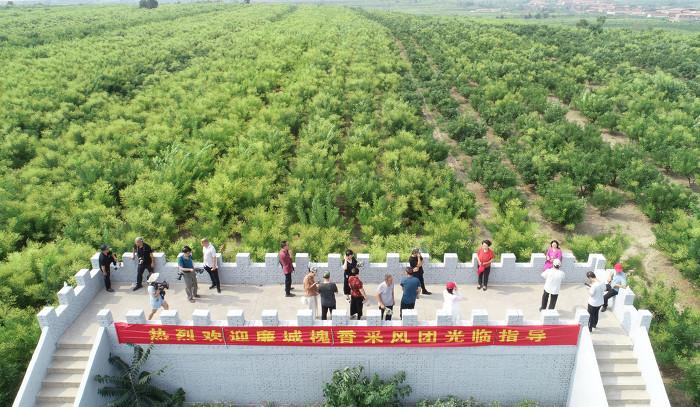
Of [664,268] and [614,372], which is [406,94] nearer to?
[664,268]

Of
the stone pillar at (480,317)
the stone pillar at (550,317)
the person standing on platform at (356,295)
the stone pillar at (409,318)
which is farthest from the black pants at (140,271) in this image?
the stone pillar at (550,317)

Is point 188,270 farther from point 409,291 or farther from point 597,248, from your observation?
point 597,248

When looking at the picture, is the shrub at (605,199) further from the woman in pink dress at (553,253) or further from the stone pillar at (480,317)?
the stone pillar at (480,317)

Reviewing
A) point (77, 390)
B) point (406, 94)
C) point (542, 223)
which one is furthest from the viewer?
point (406, 94)

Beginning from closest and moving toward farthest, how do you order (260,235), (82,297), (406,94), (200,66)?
1. (82,297)
2. (260,235)
3. (406,94)
4. (200,66)

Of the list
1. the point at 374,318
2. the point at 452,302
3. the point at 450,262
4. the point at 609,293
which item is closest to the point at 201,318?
the point at 374,318

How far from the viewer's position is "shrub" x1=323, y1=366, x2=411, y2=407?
967 centimetres

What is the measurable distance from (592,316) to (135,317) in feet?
31.1

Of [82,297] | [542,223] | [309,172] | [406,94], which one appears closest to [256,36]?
[406,94]

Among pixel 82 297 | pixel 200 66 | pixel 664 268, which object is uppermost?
pixel 200 66

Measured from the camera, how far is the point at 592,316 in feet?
33.4

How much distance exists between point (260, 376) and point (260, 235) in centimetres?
452

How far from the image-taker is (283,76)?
33.8 m

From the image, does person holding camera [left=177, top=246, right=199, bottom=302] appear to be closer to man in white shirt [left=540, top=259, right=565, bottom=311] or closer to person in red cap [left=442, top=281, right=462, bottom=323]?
person in red cap [left=442, top=281, right=462, bottom=323]
